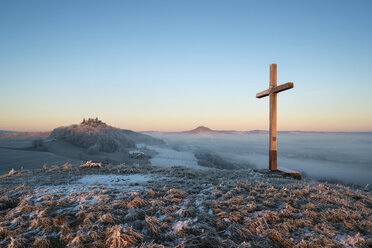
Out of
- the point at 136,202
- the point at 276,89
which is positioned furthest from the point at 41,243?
the point at 276,89

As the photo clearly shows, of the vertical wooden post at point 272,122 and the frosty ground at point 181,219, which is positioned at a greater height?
the vertical wooden post at point 272,122

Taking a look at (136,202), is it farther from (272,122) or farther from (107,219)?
(272,122)

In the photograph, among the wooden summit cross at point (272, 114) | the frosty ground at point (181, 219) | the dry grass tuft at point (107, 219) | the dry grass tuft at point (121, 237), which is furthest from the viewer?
the wooden summit cross at point (272, 114)

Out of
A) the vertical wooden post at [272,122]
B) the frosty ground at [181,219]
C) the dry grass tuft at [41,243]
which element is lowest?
the dry grass tuft at [41,243]

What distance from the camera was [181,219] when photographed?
335cm

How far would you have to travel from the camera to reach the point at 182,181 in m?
6.29

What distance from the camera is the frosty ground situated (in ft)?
8.97

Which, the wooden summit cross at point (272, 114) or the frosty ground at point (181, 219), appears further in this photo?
the wooden summit cross at point (272, 114)

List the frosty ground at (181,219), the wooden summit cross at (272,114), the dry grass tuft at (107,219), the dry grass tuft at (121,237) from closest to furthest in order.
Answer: the dry grass tuft at (121,237) → the frosty ground at (181,219) → the dry grass tuft at (107,219) → the wooden summit cross at (272,114)

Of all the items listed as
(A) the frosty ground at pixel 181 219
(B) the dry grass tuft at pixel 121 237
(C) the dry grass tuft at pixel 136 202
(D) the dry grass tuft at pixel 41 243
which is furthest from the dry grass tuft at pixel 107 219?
(D) the dry grass tuft at pixel 41 243

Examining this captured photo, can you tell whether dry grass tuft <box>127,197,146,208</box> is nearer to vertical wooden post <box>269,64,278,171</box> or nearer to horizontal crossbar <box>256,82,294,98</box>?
vertical wooden post <box>269,64,278,171</box>

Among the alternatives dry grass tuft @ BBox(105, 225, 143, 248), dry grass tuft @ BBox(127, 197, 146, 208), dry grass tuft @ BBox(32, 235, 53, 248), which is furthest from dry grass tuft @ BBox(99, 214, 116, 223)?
dry grass tuft @ BBox(32, 235, 53, 248)

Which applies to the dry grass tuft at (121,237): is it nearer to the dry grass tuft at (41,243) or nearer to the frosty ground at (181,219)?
the frosty ground at (181,219)

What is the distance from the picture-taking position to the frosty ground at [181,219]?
273cm
